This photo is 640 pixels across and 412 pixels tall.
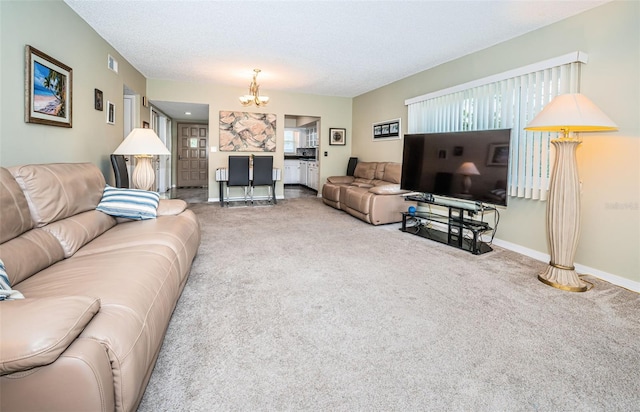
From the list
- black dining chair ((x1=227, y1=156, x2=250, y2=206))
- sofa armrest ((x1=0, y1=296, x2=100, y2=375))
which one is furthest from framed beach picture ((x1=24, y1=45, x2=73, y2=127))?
black dining chair ((x1=227, y1=156, x2=250, y2=206))

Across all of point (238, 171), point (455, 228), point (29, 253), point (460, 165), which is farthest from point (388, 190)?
point (29, 253)

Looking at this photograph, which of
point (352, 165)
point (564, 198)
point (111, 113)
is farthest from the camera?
point (352, 165)

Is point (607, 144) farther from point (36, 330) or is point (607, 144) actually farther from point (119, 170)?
point (119, 170)

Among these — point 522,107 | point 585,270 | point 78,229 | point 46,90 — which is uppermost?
point 522,107

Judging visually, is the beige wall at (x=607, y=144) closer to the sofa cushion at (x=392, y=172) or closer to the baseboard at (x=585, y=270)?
the baseboard at (x=585, y=270)

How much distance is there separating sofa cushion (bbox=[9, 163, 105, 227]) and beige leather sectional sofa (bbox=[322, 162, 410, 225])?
352 centimetres

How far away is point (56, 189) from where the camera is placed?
6.88 feet

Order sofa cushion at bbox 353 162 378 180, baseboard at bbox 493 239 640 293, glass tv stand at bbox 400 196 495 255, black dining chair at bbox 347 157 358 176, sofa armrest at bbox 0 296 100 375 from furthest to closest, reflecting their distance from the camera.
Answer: black dining chair at bbox 347 157 358 176, sofa cushion at bbox 353 162 378 180, glass tv stand at bbox 400 196 495 255, baseboard at bbox 493 239 640 293, sofa armrest at bbox 0 296 100 375

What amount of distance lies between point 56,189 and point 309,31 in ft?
9.94

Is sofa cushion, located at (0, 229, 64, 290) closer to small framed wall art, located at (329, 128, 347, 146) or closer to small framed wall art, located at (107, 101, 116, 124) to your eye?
small framed wall art, located at (107, 101, 116, 124)

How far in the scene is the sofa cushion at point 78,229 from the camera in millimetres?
1950

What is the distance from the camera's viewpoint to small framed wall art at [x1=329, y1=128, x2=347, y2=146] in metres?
8.05

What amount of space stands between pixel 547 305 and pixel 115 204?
3334 millimetres

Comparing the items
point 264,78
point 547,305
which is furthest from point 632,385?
point 264,78
